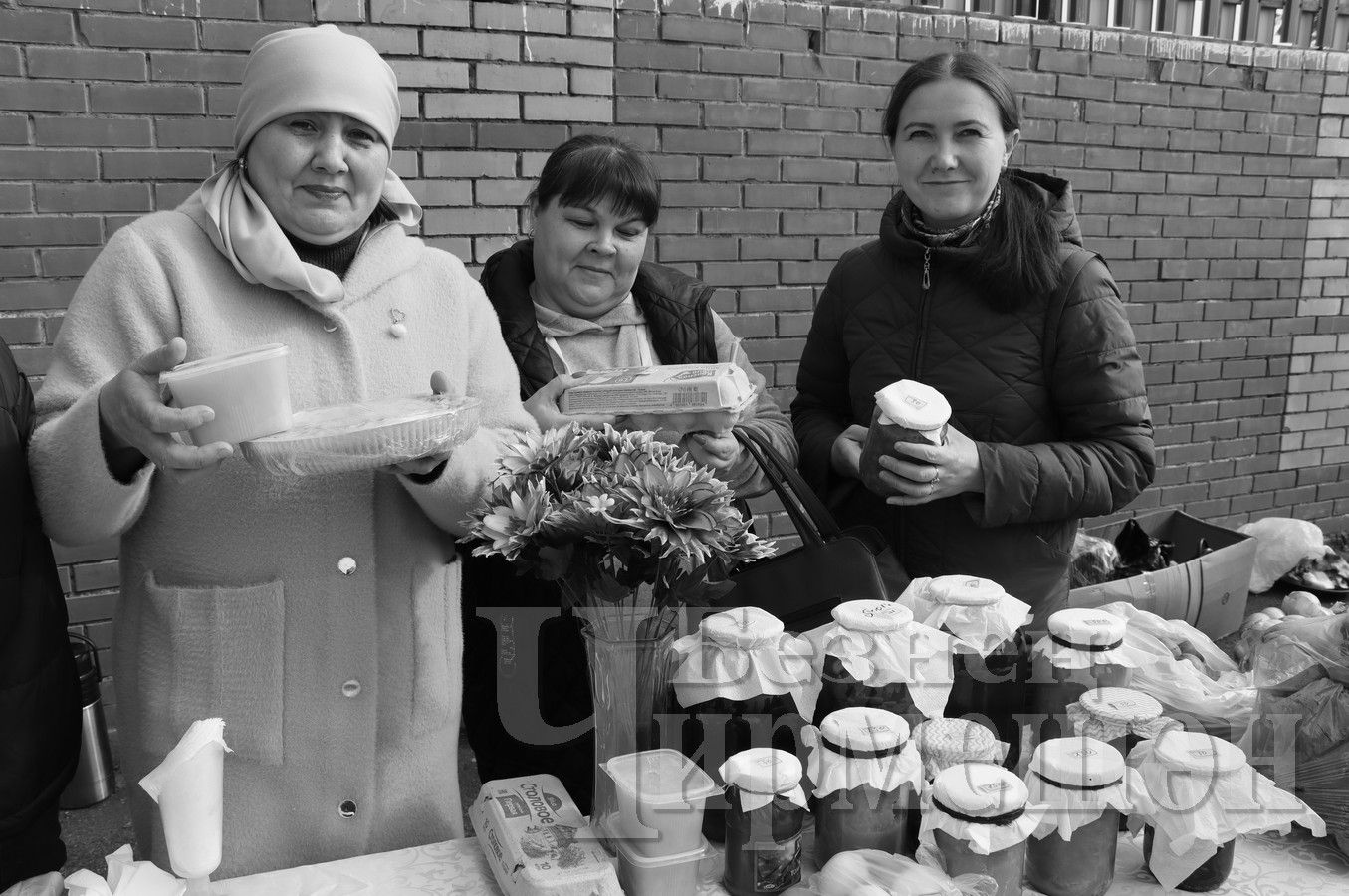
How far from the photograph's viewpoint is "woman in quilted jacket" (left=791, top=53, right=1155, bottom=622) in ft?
6.73

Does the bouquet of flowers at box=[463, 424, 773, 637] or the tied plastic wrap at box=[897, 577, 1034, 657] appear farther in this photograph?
the tied plastic wrap at box=[897, 577, 1034, 657]

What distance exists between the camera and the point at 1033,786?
137cm

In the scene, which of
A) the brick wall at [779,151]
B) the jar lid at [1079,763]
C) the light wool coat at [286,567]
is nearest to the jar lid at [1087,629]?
the jar lid at [1079,763]

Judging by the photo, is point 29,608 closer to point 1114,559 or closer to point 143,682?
point 143,682

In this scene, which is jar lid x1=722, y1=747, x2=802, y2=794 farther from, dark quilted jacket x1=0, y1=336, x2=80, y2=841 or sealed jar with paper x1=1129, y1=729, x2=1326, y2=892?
dark quilted jacket x1=0, y1=336, x2=80, y2=841


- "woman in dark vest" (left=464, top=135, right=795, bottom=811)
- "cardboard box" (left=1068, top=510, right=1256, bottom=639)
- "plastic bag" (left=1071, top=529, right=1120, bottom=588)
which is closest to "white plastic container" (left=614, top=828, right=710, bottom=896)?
"woman in dark vest" (left=464, top=135, right=795, bottom=811)

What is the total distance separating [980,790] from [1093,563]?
2.61m

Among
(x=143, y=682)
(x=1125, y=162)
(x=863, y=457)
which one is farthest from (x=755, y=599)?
(x=1125, y=162)

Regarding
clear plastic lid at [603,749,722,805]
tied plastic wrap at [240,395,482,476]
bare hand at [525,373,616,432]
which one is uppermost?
tied plastic wrap at [240,395,482,476]

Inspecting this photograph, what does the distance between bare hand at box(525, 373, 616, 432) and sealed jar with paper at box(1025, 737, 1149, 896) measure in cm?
89

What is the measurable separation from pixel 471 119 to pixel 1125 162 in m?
2.87

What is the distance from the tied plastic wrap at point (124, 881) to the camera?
1.18 meters

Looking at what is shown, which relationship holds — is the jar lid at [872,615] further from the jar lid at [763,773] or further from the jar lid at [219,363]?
the jar lid at [219,363]

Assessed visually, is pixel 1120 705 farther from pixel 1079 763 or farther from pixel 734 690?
pixel 734 690
